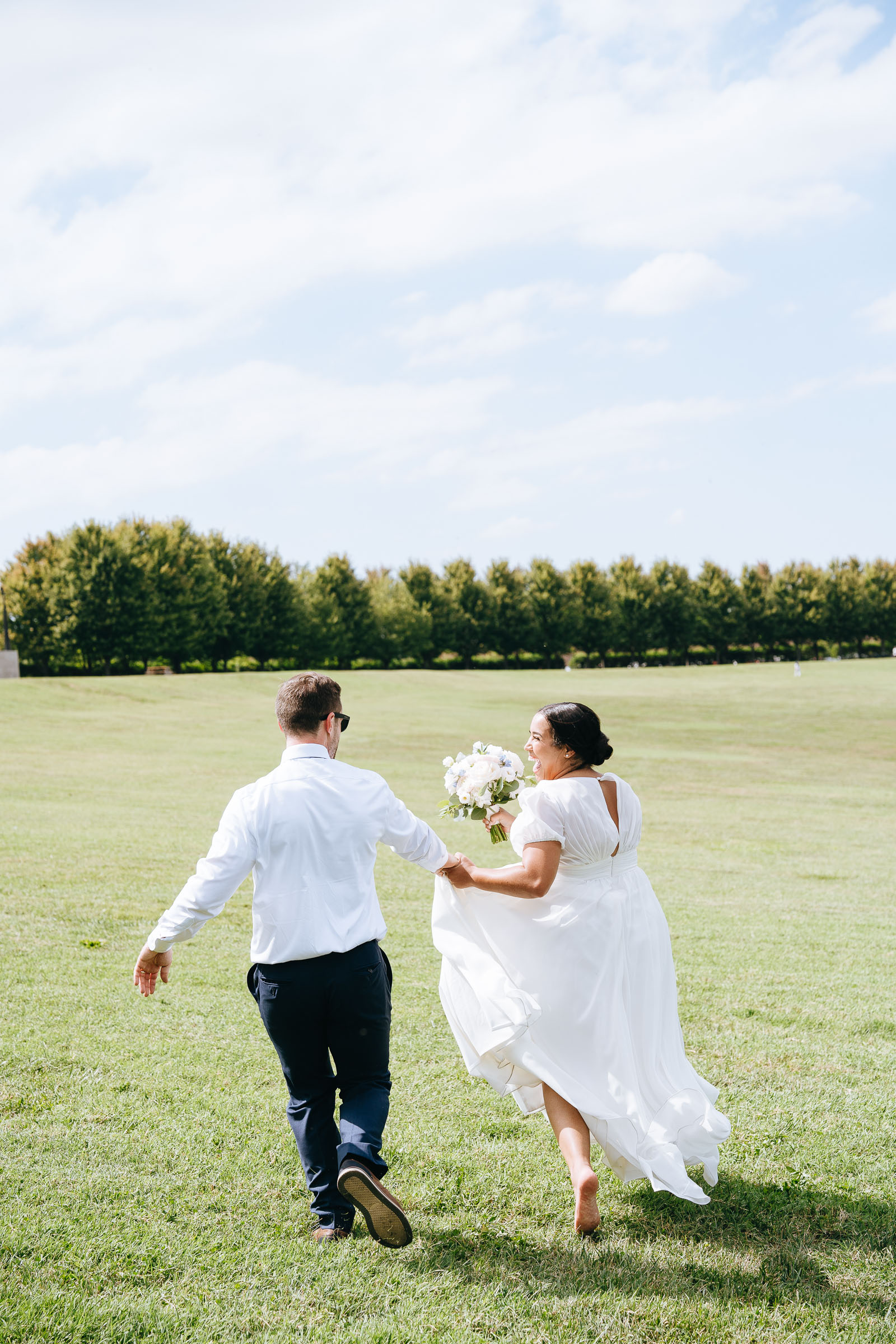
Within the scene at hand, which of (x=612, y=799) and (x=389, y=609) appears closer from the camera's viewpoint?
(x=612, y=799)

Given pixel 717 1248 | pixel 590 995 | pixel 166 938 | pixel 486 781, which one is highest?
pixel 486 781

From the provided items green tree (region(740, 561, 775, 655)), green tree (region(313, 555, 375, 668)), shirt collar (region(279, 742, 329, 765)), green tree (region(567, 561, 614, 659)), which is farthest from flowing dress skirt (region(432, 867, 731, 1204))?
green tree (region(740, 561, 775, 655))

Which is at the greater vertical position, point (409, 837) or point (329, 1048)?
point (409, 837)

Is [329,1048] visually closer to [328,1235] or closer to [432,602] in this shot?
[328,1235]

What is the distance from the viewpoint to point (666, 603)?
8862 cm

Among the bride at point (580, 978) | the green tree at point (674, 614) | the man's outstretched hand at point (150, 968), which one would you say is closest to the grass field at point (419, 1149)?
the bride at point (580, 978)

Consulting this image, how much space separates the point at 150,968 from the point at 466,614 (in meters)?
79.7

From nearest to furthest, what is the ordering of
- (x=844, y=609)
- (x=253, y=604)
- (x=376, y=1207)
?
(x=376, y=1207) < (x=253, y=604) < (x=844, y=609)

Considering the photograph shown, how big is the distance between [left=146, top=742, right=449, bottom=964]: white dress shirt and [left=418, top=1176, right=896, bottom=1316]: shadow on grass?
129 centimetres

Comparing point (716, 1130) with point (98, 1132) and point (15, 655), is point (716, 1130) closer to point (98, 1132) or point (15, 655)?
point (98, 1132)

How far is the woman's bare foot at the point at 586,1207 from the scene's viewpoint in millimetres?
3895

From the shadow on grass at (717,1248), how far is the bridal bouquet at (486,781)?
185 centimetres

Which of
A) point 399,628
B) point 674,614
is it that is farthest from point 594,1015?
point 674,614

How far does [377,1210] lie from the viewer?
362cm
